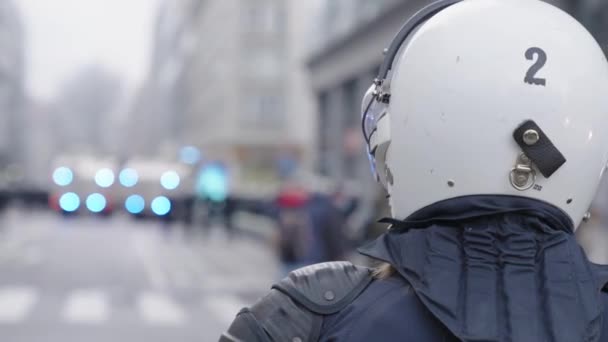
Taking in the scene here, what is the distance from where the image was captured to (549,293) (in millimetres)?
1701

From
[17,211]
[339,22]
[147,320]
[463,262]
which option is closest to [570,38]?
[463,262]

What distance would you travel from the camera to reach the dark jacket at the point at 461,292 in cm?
168

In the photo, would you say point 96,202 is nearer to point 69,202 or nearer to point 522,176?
point 69,202

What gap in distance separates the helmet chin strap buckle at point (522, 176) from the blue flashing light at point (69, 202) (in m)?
19.4

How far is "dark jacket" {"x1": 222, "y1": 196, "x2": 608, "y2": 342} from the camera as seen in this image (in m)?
1.68

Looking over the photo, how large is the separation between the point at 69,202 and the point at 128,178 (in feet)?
8.35

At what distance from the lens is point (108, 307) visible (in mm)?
12992

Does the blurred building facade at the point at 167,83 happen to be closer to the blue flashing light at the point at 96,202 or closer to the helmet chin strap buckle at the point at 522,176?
the blue flashing light at the point at 96,202

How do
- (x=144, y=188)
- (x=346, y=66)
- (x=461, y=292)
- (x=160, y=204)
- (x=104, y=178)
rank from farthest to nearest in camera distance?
(x=346, y=66) < (x=160, y=204) < (x=144, y=188) < (x=104, y=178) < (x=461, y=292)

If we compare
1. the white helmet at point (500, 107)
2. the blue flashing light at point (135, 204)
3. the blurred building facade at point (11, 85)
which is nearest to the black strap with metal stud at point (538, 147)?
the white helmet at point (500, 107)

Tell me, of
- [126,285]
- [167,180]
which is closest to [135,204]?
[167,180]

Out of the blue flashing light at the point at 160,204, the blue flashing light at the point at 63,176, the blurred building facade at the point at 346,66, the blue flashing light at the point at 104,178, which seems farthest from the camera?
the blurred building facade at the point at 346,66

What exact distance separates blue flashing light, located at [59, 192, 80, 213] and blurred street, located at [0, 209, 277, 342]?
1.09 metres

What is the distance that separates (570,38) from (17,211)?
175 feet
